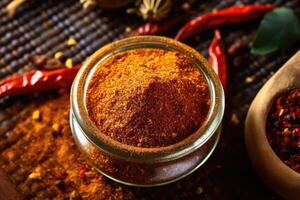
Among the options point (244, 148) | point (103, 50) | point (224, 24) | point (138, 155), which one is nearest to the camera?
point (138, 155)

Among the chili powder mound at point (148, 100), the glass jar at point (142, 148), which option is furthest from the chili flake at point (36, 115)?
the chili powder mound at point (148, 100)

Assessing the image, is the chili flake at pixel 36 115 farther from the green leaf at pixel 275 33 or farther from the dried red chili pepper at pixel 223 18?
the green leaf at pixel 275 33

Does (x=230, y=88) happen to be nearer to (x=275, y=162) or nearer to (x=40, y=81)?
(x=275, y=162)

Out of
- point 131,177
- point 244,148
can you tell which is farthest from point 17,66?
point 244,148

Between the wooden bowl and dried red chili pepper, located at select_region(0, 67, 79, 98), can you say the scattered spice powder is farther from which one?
Answer: dried red chili pepper, located at select_region(0, 67, 79, 98)

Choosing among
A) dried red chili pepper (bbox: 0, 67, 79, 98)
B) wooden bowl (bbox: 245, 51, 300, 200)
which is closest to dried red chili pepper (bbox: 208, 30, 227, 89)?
wooden bowl (bbox: 245, 51, 300, 200)
